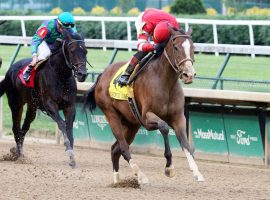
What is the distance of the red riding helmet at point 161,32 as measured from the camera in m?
8.48

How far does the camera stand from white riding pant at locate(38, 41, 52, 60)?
1087 centimetres

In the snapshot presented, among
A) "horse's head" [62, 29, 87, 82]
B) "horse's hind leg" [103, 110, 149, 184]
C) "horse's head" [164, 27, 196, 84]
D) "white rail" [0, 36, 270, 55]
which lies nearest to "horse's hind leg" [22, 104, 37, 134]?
"horse's head" [62, 29, 87, 82]

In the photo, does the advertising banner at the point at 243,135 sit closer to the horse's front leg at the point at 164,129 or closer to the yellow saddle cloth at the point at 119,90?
the yellow saddle cloth at the point at 119,90

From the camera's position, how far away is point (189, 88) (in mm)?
11266

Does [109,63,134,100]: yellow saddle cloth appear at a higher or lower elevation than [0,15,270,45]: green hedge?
higher

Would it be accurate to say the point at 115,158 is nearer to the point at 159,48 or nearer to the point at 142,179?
the point at 142,179

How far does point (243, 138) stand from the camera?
10.9m

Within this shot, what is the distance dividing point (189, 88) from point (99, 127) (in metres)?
1.91

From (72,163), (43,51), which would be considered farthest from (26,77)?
(72,163)

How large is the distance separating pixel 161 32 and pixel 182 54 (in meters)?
0.45

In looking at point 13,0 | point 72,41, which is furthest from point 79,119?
point 13,0

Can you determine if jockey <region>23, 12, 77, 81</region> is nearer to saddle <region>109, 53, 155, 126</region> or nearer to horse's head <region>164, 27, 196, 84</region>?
saddle <region>109, 53, 155, 126</region>

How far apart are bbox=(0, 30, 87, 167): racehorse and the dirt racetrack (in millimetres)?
437

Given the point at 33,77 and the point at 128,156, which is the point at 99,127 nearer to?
the point at 33,77
